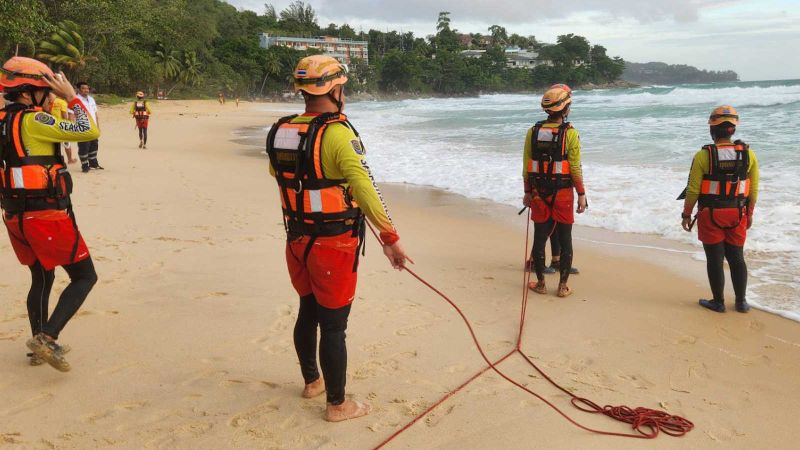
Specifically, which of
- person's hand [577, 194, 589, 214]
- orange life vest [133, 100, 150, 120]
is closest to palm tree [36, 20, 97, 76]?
orange life vest [133, 100, 150, 120]

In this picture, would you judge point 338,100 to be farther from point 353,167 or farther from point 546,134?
point 546,134

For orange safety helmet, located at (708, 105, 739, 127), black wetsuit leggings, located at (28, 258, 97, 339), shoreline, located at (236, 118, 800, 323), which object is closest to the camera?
black wetsuit leggings, located at (28, 258, 97, 339)

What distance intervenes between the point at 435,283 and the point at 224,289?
2.04m

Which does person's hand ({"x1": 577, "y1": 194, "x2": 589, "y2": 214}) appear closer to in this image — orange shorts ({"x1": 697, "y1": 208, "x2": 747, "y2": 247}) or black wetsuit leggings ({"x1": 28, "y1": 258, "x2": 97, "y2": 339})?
orange shorts ({"x1": 697, "y1": 208, "x2": 747, "y2": 247})

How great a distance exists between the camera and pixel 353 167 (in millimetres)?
2654

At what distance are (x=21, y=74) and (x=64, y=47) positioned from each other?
127 ft

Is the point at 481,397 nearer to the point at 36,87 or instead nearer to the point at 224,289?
the point at 224,289

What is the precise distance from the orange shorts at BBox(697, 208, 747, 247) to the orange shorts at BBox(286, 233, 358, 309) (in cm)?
358

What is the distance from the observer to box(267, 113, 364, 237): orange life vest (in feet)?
8.89

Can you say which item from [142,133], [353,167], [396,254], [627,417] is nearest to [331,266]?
[396,254]

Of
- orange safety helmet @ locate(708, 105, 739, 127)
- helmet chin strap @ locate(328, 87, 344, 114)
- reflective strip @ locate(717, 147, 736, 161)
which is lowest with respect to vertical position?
reflective strip @ locate(717, 147, 736, 161)

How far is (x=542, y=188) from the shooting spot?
547 cm

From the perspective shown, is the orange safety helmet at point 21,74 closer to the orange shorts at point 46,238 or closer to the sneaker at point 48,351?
the orange shorts at point 46,238

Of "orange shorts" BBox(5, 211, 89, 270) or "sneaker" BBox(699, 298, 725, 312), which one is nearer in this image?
"orange shorts" BBox(5, 211, 89, 270)
